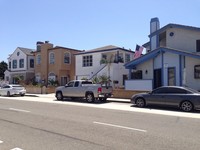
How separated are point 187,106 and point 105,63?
19772 millimetres

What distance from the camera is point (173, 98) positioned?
16.2 meters

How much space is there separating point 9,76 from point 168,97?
141ft

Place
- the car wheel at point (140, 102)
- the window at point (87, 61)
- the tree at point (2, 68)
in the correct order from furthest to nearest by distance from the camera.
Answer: the tree at point (2, 68) < the window at point (87, 61) < the car wheel at point (140, 102)

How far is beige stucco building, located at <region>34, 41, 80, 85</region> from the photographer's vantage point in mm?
42750

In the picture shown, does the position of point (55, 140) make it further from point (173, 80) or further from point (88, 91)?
point (173, 80)

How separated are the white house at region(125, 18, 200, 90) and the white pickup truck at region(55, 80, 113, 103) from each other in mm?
4516

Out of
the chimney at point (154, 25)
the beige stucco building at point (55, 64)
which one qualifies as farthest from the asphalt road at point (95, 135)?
the beige stucco building at point (55, 64)

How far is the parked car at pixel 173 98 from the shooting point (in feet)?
50.7

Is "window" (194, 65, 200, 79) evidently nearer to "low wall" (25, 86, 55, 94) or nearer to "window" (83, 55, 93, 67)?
"window" (83, 55, 93, 67)

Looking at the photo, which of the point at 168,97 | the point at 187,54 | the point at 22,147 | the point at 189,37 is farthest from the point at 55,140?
the point at 189,37

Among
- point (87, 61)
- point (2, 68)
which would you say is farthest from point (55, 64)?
point (2, 68)

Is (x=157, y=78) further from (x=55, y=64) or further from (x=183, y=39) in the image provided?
(x=55, y=64)

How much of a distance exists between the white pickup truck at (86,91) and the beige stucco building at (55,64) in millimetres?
18670

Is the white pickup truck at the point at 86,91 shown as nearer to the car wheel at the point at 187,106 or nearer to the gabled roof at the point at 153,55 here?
the gabled roof at the point at 153,55
